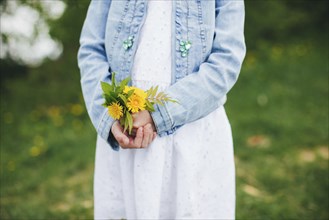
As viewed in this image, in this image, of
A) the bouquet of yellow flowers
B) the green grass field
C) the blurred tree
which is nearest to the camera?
the bouquet of yellow flowers

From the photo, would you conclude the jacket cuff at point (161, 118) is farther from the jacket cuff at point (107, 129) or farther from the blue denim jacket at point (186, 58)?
the jacket cuff at point (107, 129)

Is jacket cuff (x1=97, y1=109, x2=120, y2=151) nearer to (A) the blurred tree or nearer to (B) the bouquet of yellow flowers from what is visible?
(B) the bouquet of yellow flowers

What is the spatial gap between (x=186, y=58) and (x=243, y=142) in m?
2.38

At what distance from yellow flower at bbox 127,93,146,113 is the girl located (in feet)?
0.31

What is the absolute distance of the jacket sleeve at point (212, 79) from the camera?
169 cm

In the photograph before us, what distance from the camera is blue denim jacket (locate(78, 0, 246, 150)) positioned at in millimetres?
1705

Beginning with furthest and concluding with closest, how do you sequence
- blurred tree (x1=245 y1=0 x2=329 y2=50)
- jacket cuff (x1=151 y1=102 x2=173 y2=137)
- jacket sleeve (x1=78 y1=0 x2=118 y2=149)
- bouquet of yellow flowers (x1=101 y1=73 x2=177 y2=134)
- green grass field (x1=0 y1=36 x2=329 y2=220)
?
blurred tree (x1=245 y1=0 x2=329 y2=50), green grass field (x1=0 y1=36 x2=329 y2=220), jacket sleeve (x1=78 y1=0 x2=118 y2=149), jacket cuff (x1=151 y1=102 x2=173 y2=137), bouquet of yellow flowers (x1=101 y1=73 x2=177 y2=134)

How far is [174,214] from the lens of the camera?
194 cm

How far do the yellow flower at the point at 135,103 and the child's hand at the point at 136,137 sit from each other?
113mm

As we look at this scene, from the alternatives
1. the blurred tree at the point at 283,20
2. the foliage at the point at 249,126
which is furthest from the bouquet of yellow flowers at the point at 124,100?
the blurred tree at the point at 283,20

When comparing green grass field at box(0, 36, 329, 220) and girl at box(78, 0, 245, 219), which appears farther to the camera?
green grass field at box(0, 36, 329, 220)

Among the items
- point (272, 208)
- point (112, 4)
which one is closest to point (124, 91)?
point (112, 4)

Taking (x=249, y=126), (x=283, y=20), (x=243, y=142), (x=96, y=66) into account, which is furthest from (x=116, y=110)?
(x=283, y=20)

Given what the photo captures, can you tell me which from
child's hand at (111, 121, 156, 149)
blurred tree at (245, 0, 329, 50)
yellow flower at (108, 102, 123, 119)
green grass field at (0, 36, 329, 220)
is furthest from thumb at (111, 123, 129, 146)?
blurred tree at (245, 0, 329, 50)
